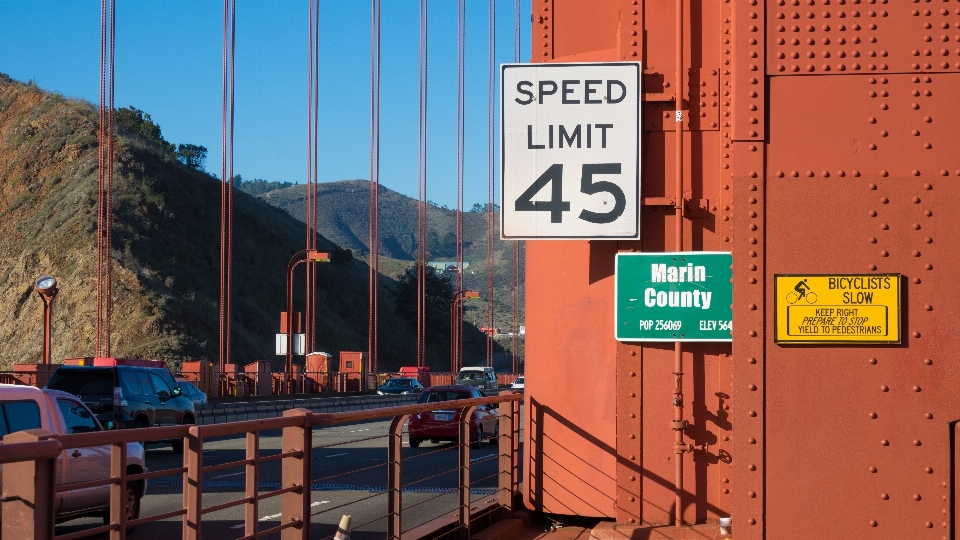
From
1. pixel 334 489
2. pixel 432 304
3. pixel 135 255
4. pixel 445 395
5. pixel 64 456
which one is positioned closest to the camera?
pixel 64 456

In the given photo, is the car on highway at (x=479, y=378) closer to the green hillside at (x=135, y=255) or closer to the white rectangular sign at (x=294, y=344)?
the white rectangular sign at (x=294, y=344)

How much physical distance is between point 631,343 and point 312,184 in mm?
65311

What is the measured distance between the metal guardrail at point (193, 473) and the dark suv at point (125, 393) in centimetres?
1363

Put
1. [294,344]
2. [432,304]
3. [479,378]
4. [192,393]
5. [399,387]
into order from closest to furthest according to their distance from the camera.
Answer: [192,393], [479,378], [294,344], [399,387], [432,304]

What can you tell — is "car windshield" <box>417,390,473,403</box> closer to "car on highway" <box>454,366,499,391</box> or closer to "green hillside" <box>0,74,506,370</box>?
"car on highway" <box>454,366,499,391</box>

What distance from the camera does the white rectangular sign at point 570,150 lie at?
28.3 feet

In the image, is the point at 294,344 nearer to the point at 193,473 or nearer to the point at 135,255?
the point at 135,255

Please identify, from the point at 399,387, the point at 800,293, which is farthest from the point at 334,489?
the point at 399,387

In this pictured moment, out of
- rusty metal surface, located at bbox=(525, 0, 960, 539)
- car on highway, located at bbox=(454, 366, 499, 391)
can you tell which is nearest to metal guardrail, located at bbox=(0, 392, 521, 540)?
rusty metal surface, located at bbox=(525, 0, 960, 539)

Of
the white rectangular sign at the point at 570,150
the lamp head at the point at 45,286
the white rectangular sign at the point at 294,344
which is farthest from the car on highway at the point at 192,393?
the white rectangular sign at the point at 294,344

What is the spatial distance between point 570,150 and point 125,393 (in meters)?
15.1

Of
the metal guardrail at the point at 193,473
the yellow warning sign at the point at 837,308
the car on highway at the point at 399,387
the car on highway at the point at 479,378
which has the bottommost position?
the car on highway at the point at 399,387

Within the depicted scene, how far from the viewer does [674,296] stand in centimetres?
865

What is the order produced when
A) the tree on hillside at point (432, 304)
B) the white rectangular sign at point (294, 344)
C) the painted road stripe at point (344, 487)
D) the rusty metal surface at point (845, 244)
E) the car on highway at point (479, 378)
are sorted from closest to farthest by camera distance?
the rusty metal surface at point (845, 244) < the painted road stripe at point (344, 487) < the car on highway at point (479, 378) < the white rectangular sign at point (294, 344) < the tree on hillside at point (432, 304)
